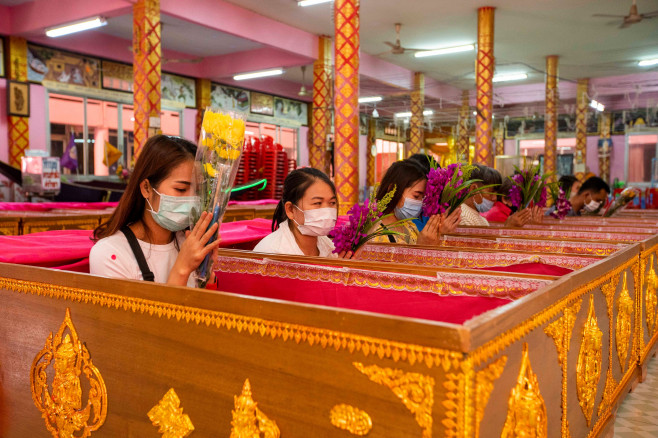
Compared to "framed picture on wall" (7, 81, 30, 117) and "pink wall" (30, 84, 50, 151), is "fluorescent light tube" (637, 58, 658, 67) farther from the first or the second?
"framed picture on wall" (7, 81, 30, 117)

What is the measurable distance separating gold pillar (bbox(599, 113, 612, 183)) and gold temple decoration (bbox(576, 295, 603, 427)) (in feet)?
64.6

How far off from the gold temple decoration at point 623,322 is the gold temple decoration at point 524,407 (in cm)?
138

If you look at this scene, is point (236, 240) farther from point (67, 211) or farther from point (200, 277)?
point (67, 211)

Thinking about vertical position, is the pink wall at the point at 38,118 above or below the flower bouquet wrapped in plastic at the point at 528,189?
above

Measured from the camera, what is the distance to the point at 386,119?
20422mm

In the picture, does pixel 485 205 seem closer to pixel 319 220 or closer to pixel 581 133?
pixel 319 220

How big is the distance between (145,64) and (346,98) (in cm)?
307

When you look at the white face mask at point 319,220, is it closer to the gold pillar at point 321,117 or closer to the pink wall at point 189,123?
the gold pillar at point 321,117

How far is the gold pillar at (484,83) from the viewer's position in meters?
10.5

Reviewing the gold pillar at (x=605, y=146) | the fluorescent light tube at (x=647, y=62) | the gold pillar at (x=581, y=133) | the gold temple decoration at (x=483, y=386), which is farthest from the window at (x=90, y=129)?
the gold pillar at (x=605, y=146)

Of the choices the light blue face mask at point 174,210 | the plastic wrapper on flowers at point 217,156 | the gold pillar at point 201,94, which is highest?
the gold pillar at point 201,94

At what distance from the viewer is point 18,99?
1065cm

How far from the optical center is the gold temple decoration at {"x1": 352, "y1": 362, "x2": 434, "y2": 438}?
3.60 ft

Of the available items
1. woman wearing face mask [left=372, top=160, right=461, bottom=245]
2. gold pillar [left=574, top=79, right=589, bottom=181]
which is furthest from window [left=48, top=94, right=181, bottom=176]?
gold pillar [left=574, top=79, right=589, bottom=181]
